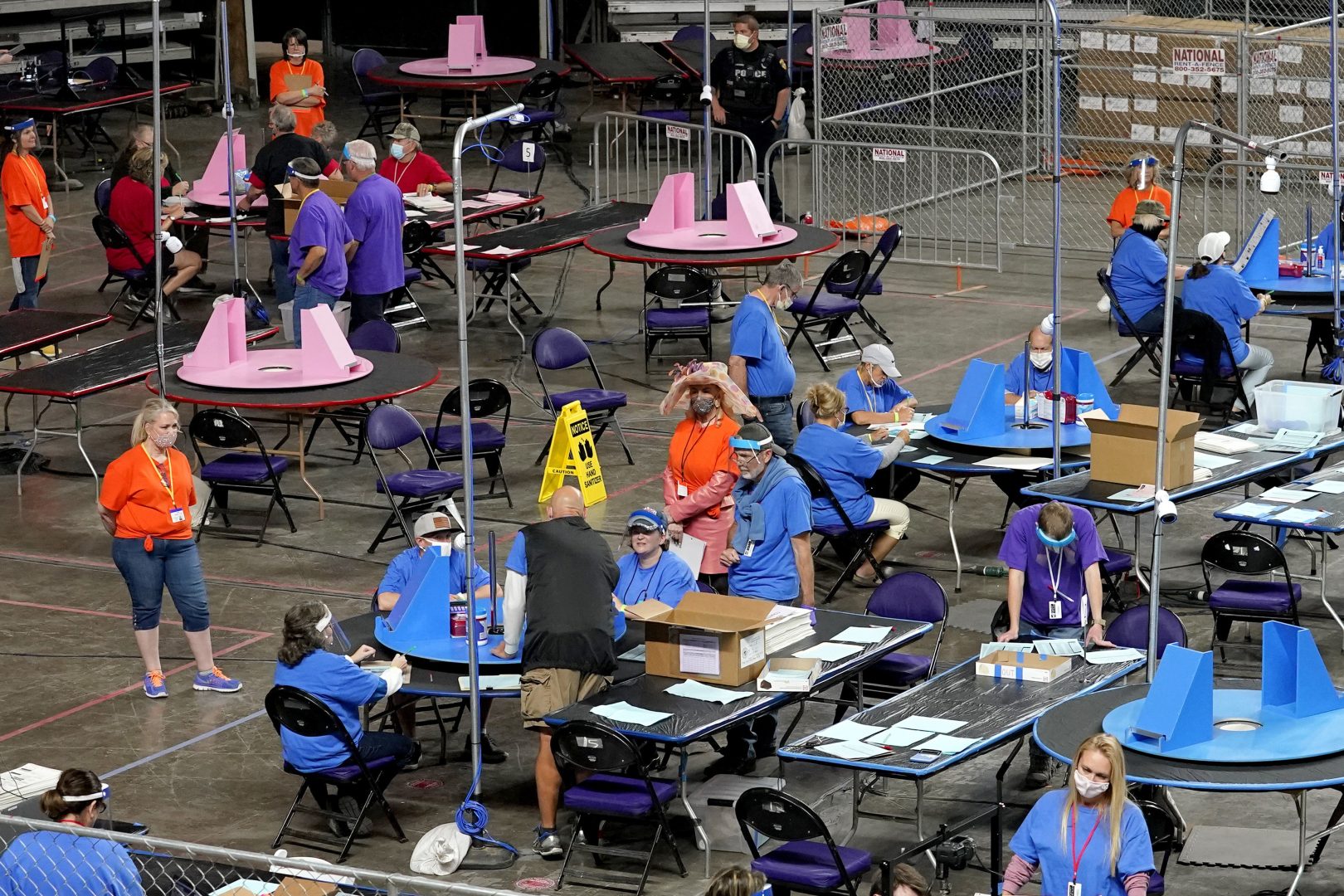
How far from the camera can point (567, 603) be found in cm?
920

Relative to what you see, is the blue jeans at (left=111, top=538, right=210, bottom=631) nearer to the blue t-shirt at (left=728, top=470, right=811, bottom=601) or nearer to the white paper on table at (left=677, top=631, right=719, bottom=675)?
the blue t-shirt at (left=728, top=470, right=811, bottom=601)

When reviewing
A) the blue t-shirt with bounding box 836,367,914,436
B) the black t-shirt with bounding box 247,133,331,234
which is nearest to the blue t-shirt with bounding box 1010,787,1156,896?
the blue t-shirt with bounding box 836,367,914,436

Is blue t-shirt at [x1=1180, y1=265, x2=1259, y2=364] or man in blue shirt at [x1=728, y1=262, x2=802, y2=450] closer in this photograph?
man in blue shirt at [x1=728, y1=262, x2=802, y2=450]

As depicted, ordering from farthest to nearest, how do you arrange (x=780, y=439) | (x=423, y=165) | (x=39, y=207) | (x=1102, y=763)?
(x=423, y=165) → (x=39, y=207) → (x=780, y=439) → (x=1102, y=763)

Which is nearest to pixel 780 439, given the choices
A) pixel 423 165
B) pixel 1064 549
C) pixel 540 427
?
pixel 540 427

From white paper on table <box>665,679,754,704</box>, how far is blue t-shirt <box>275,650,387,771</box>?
4.42 ft

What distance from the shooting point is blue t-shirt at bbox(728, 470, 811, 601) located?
34.6 ft

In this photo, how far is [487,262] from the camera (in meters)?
17.9

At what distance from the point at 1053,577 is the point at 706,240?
735 centimetres

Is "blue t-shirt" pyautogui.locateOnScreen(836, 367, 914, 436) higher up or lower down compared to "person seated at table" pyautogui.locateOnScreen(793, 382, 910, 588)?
higher up

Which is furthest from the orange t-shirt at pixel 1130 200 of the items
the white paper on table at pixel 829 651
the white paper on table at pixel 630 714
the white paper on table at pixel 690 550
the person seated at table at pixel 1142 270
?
the white paper on table at pixel 630 714

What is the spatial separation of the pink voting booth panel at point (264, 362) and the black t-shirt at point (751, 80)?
23.7 feet

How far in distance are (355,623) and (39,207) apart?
29.0ft

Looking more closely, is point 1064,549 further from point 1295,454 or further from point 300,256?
point 300,256
